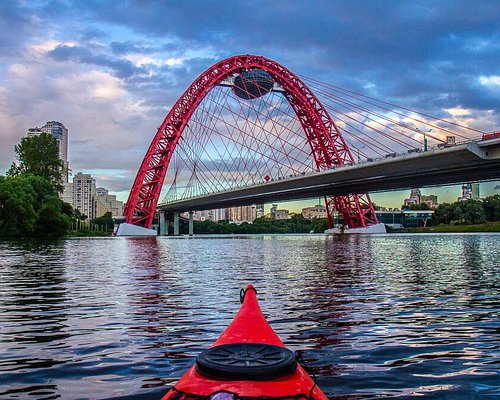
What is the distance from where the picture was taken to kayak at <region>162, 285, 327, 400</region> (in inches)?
138

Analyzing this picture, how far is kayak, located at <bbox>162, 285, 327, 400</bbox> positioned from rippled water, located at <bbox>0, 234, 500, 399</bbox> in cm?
141

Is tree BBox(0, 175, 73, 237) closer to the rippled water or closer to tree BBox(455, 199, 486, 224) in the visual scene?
the rippled water

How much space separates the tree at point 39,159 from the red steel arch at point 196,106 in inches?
511

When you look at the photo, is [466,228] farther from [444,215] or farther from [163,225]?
[163,225]

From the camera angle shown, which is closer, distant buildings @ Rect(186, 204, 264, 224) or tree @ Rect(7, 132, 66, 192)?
tree @ Rect(7, 132, 66, 192)

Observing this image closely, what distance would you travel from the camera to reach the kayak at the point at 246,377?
3.50 m

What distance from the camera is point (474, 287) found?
14.2 meters

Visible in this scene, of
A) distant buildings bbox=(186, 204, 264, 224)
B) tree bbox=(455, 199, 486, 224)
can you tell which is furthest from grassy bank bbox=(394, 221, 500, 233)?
distant buildings bbox=(186, 204, 264, 224)

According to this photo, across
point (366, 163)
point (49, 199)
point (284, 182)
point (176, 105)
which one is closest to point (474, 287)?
point (366, 163)

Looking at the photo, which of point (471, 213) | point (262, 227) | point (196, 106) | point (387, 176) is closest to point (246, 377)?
point (387, 176)

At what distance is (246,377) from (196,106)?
260 ft

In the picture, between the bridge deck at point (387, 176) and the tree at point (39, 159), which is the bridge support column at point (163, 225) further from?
the tree at point (39, 159)

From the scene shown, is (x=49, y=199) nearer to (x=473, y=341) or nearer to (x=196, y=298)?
(x=196, y=298)

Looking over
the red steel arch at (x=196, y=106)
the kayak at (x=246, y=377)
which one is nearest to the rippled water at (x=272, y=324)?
the kayak at (x=246, y=377)
